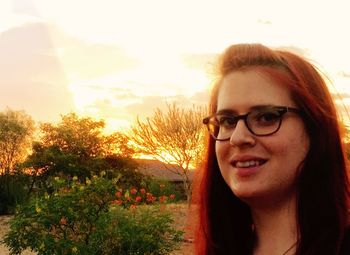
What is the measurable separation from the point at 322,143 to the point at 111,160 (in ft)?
99.5

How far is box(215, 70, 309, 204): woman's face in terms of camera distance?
130cm

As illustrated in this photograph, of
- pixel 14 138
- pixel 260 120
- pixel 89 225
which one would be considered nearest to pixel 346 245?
pixel 260 120

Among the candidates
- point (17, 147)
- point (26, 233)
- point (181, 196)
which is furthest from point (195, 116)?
point (26, 233)

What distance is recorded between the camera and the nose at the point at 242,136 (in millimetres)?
1324

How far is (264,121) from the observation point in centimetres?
133

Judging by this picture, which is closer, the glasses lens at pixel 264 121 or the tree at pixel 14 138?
the glasses lens at pixel 264 121

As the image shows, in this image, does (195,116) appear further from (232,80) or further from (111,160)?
(232,80)

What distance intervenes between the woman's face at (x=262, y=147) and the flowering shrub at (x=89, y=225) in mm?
6470

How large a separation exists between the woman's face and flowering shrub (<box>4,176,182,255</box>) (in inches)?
255

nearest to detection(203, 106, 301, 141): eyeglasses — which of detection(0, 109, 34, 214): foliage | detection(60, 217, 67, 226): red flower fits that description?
detection(60, 217, 67, 226): red flower

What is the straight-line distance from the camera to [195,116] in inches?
971

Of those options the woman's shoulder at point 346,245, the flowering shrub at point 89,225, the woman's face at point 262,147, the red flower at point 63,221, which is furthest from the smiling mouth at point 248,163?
the red flower at point 63,221

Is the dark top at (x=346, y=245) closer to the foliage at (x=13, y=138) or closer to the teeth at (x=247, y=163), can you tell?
the teeth at (x=247, y=163)

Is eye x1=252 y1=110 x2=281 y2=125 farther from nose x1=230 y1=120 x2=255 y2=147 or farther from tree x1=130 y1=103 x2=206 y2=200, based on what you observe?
tree x1=130 y1=103 x2=206 y2=200
